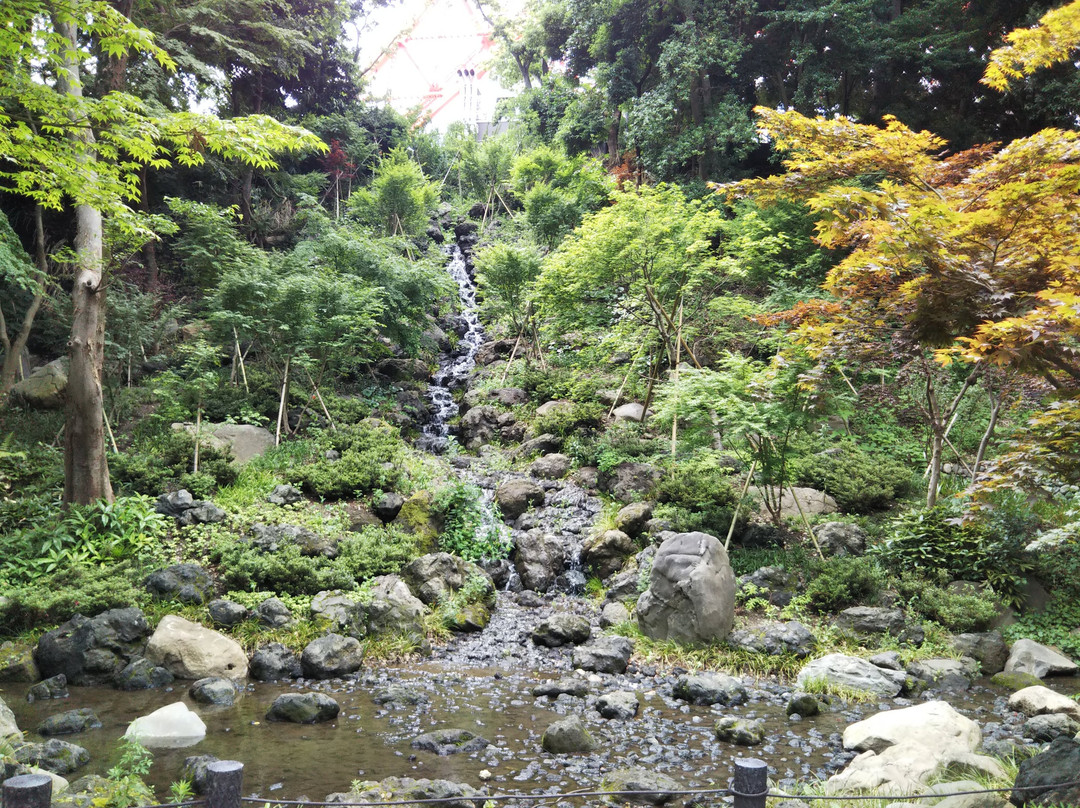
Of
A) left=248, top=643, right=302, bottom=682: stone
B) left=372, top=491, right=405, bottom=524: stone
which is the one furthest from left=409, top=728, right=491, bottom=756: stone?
left=372, top=491, right=405, bottom=524: stone

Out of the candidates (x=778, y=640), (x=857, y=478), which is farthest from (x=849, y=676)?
(x=857, y=478)

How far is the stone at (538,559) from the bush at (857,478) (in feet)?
13.5

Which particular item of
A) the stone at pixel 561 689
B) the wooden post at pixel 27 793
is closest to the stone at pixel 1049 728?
the stone at pixel 561 689

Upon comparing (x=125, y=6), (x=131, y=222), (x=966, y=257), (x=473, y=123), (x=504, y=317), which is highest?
(x=473, y=123)

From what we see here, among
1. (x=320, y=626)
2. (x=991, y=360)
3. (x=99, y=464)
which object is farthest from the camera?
(x=99, y=464)

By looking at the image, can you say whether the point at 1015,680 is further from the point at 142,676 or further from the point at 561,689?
the point at 142,676

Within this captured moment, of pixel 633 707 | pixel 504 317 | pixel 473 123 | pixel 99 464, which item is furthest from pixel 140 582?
pixel 473 123

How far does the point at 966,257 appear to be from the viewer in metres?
4.65

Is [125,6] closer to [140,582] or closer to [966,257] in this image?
[140,582]

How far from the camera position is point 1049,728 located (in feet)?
18.0

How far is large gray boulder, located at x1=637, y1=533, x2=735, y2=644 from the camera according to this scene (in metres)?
7.74

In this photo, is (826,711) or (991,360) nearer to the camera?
(991,360)

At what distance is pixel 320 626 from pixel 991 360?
292 inches

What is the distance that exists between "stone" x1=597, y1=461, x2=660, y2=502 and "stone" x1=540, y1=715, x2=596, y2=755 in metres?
5.82
